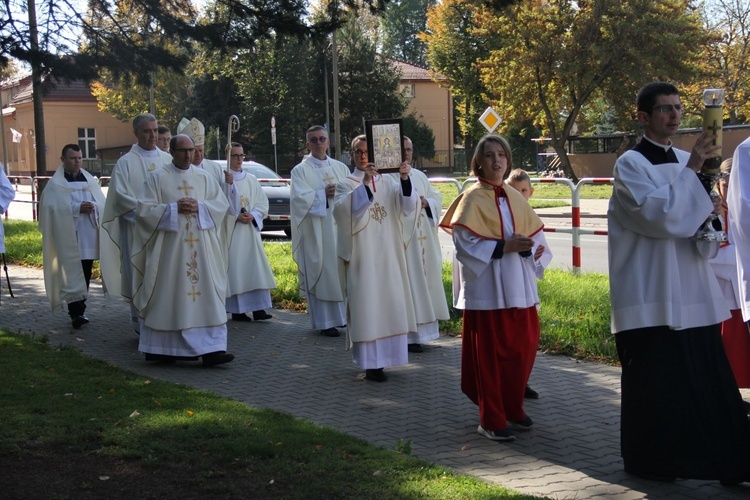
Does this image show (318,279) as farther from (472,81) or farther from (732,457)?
(472,81)

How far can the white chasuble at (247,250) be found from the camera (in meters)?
11.5

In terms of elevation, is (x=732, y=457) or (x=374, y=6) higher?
(x=374, y=6)

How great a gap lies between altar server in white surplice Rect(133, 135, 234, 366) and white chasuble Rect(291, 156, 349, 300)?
6.00ft

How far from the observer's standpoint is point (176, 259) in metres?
9.08

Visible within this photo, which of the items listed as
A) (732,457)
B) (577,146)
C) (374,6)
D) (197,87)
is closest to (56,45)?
(374,6)

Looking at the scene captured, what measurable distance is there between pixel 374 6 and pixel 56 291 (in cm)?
553

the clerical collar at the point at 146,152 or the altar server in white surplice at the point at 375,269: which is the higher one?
the clerical collar at the point at 146,152

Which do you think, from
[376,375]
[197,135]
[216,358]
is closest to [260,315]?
[197,135]

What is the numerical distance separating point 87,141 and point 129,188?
6668 cm

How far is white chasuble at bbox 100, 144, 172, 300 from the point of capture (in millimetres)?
9930

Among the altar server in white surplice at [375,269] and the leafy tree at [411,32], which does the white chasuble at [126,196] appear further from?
the leafy tree at [411,32]

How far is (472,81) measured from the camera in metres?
59.4

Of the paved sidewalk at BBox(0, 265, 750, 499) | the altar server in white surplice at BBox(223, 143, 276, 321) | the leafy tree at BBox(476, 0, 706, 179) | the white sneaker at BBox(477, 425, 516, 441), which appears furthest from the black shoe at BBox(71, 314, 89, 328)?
the leafy tree at BBox(476, 0, 706, 179)

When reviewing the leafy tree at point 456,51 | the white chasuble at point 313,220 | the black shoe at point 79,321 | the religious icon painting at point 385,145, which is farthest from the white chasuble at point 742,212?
the leafy tree at point 456,51
